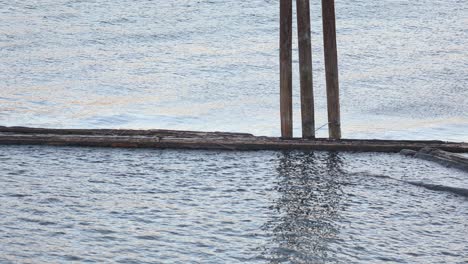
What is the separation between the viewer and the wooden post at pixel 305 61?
47.2 feet

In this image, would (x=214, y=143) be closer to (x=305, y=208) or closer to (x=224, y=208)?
(x=224, y=208)

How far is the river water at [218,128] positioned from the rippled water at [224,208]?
34 millimetres

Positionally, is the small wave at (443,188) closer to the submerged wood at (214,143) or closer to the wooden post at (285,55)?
the submerged wood at (214,143)

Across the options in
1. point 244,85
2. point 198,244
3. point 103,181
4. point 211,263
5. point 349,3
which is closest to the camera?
point 211,263

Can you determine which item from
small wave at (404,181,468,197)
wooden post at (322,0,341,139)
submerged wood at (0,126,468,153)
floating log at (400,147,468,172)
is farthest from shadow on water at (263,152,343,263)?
floating log at (400,147,468,172)

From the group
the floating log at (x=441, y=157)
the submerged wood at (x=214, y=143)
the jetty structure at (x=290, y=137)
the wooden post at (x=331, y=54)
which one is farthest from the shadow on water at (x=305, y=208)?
the floating log at (x=441, y=157)

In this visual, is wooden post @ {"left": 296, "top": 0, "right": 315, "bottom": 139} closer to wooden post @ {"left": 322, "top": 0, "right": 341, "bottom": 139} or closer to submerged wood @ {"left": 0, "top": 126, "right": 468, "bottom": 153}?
wooden post @ {"left": 322, "top": 0, "right": 341, "bottom": 139}

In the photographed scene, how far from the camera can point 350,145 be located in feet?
47.8

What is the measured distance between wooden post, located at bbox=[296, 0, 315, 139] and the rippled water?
2.91 ft

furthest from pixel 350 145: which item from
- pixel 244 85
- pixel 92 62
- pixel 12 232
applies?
pixel 92 62

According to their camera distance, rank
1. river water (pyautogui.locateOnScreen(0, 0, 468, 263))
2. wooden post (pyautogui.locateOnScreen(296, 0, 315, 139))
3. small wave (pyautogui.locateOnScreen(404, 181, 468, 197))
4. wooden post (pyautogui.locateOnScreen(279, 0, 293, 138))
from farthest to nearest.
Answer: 1. wooden post (pyautogui.locateOnScreen(279, 0, 293, 138))
2. wooden post (pyautogui.locateOnScreen(296, 0, 315, 139))
3. small wave (pyautogui.locateOnScreen(404, 181, 468, 197))
4. river water (pyautogui.locateOnScreen(0, 0, 468, 263))

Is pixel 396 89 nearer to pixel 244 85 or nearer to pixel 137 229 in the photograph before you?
pixel 244 85

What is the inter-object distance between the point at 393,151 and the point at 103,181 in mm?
5163

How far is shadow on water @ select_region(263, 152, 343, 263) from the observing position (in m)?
9.62
